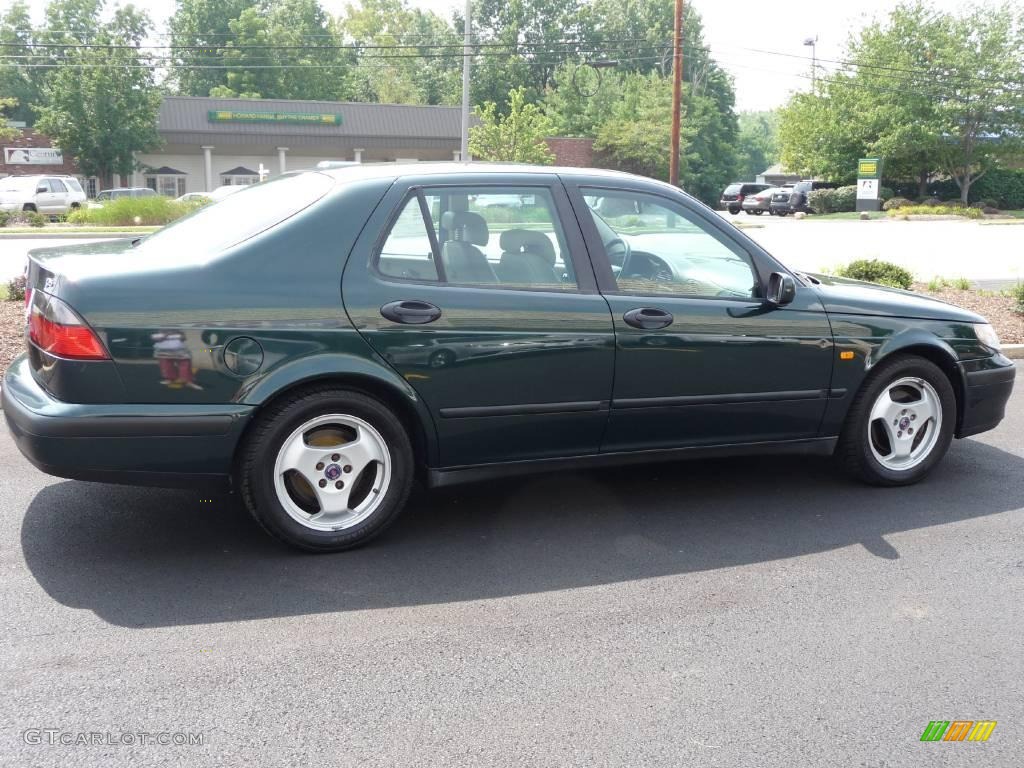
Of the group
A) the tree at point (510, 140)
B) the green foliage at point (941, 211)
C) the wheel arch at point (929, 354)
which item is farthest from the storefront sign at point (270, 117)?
the wheel arch at point (929, 354)

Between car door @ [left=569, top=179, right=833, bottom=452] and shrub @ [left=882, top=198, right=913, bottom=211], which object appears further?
shrub @ [left=882, top=198, right=913, bottom=211]

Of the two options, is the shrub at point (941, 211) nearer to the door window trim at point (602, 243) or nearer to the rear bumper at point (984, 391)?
the rear bumper at point (984, 391)

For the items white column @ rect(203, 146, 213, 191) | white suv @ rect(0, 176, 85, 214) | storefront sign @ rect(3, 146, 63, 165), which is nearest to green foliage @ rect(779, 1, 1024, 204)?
white column @ rect(203, 146, 213, 191)

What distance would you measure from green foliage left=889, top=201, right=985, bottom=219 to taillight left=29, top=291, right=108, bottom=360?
4596cm

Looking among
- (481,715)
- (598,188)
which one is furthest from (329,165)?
(481,715)

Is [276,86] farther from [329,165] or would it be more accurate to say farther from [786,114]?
[329,165]

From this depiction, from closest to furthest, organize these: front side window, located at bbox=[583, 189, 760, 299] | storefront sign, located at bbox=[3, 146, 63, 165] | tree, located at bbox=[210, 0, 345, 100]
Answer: front side window, located at bbox=[583, 189, 760, 299] → storefront sign, located at bbox=[3, 146, 63, 165] → tree, located at bbox=[210, 0, 345, 100]

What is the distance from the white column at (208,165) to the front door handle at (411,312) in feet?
188

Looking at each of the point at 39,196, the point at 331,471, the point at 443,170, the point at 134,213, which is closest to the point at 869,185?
the point at 134,213

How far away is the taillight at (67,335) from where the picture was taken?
3.95 m

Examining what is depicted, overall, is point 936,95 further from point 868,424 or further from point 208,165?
point 868,424

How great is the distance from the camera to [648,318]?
4730 millimetres

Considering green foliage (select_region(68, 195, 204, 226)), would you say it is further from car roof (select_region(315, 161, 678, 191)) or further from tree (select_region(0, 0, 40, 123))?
tree (select_region(0, 0, 40, 123))

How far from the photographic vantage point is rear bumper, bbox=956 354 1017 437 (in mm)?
5586
